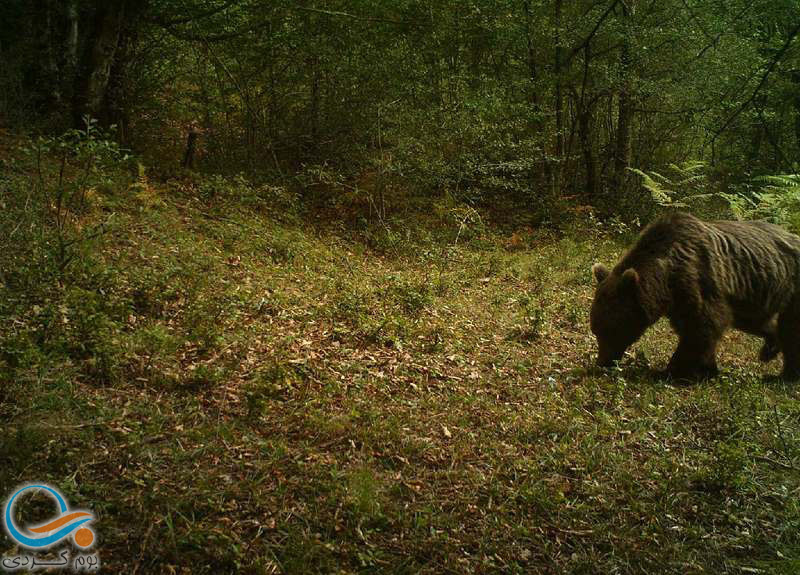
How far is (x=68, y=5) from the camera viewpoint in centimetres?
1159

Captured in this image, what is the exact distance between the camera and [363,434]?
4824 mm

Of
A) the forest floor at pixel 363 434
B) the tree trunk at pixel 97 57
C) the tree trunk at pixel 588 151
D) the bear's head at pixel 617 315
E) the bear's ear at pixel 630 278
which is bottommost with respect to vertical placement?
the forest floor at pixel 363 434

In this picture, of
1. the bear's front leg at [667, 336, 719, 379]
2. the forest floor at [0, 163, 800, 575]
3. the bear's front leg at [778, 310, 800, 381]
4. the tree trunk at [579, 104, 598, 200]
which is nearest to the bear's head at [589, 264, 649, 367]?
the forest floor at [0, 163, 800, 575]

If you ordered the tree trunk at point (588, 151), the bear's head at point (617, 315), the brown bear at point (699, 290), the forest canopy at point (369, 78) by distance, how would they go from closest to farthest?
1. the bear's head at point (617, 315)
2. the brown bear at point (699, 290)
3. the forest canopy at point (369, 78)
4. the tree trunk at point (588, 151)

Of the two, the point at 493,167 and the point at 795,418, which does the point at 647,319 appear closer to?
the point at 795,418

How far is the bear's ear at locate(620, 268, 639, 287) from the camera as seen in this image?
20.2ft

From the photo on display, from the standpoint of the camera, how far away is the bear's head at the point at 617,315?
628cm

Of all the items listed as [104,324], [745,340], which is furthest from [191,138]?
[745,340]

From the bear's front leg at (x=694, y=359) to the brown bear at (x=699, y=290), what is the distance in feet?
0.03

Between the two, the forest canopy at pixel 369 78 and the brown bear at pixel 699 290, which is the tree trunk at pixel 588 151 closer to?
the forest canopy at pixel 369 78

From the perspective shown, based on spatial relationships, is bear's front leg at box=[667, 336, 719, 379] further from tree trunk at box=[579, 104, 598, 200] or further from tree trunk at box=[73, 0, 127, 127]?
tree trunk at box=[73, 0, 127, 127]

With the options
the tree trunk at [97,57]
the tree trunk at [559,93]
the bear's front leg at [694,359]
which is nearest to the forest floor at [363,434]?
the bear's front leg at [694,359]

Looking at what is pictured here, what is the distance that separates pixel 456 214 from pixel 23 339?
33.6ft

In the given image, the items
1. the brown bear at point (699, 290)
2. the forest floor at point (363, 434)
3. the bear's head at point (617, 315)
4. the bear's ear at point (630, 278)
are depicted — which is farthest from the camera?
the brown bear at point (699, 290)
